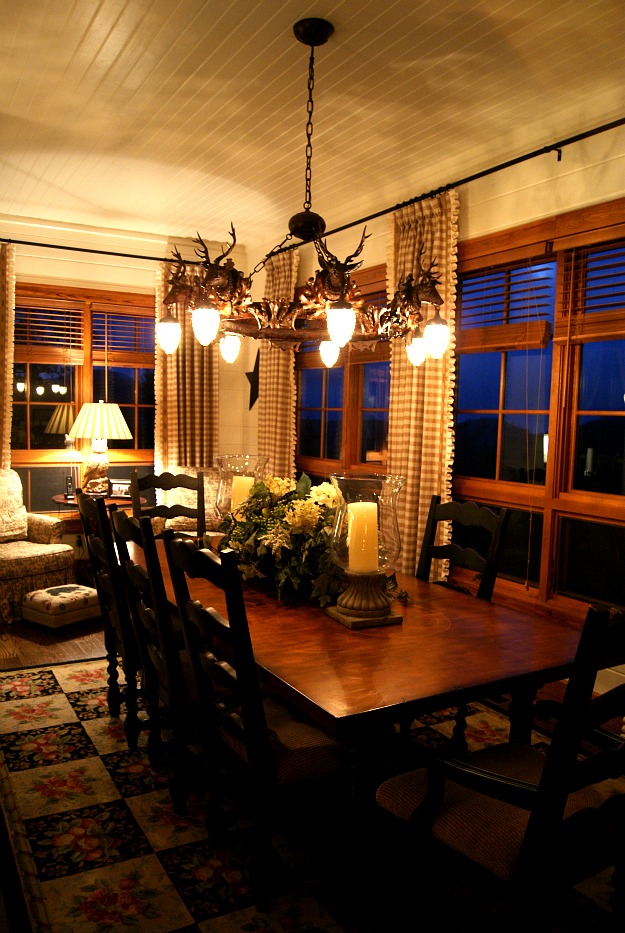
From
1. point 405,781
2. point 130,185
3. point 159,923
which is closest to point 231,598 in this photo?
point 405,781

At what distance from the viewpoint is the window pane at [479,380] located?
4.09 m

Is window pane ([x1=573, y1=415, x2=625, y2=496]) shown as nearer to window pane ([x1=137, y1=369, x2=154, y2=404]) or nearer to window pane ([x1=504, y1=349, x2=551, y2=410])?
window pane ([x1=504, y1=349, x2=551, y2=410])

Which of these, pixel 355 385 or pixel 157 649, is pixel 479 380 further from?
pixel 157 649

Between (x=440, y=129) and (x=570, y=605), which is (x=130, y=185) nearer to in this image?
(x=440, y=129)

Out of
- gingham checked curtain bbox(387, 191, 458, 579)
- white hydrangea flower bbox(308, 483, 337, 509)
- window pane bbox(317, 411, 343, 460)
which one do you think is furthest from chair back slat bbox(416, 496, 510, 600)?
window pane bbox(317, 411, 343, 460)

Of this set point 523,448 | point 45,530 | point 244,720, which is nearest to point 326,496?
point 244,720

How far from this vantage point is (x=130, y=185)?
15.7 feet

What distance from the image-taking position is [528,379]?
386 cm

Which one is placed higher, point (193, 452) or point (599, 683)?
point (193, 452)

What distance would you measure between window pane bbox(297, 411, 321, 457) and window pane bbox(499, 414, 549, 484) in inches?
81.5

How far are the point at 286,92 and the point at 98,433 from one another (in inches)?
121

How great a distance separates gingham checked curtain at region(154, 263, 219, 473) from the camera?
20.4ft

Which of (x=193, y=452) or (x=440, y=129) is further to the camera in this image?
(x=193, y=452)

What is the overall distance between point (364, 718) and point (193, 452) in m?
5.00
